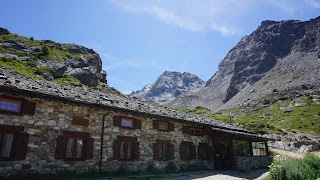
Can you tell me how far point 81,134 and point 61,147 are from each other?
4.71ft

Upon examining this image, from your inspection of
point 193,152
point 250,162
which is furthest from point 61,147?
point 250,162

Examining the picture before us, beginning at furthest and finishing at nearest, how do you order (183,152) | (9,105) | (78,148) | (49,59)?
(49,59), (183,152), (78,148), (9,105)

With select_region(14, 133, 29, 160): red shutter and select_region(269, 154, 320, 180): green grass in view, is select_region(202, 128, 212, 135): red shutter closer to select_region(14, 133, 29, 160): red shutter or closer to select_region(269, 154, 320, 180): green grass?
select_region(269, 154, 320, 180): green grass

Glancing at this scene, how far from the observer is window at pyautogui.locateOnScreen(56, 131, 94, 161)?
14720mm

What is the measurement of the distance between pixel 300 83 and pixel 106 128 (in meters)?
109

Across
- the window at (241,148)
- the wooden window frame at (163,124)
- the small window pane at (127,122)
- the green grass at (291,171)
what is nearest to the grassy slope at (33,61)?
the wooden window frame at (163,124)

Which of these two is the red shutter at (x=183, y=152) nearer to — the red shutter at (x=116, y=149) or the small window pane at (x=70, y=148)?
the red shutter at (x=116, y=149)

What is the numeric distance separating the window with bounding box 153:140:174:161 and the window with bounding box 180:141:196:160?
4.09 feet

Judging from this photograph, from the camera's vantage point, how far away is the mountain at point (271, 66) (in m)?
116

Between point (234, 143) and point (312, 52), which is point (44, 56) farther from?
point (312, 52)

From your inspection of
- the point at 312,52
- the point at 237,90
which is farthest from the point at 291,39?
the point at 237,90

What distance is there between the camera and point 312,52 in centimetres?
13512

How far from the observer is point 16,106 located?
13.6 metres

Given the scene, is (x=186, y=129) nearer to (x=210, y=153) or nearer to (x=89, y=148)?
(x=210, y=153)
